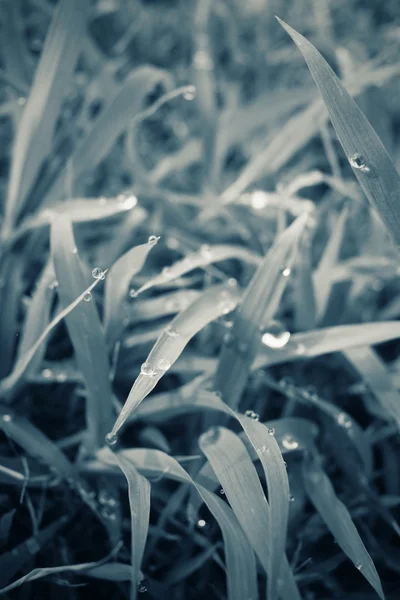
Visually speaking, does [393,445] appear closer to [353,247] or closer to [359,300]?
[359,300]

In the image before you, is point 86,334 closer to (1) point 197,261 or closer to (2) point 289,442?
(1) point 197,261

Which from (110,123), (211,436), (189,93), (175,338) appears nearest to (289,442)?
(211,436)

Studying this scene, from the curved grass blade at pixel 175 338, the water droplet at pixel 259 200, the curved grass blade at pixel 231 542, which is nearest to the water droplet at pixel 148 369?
the curved grass blade at pixel 175 338

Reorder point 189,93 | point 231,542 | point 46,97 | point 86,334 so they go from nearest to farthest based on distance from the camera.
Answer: point 231,542 → point 86,334 → point 46,97 → point 189,93

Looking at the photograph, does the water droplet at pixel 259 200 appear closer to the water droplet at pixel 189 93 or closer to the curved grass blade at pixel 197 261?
the curved grass blade at pixel 197 261

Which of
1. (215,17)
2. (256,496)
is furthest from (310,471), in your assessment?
(215,17)

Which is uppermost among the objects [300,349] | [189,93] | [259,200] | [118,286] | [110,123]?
[189,93]

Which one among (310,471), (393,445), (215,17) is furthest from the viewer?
(215,17)
